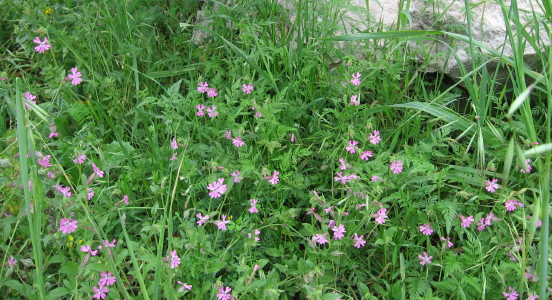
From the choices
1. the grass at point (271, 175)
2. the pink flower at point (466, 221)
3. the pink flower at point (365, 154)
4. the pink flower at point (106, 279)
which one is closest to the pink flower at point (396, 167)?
the grass at point (271, 175)

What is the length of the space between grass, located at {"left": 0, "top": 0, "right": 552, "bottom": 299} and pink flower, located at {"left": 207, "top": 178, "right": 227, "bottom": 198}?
0.04ft

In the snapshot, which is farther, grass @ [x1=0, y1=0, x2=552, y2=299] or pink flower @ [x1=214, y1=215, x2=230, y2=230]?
pink flower @ [x1=214, y1=215, x2=230, y2=230]

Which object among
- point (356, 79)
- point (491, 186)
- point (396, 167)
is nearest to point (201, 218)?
point (396, 167)

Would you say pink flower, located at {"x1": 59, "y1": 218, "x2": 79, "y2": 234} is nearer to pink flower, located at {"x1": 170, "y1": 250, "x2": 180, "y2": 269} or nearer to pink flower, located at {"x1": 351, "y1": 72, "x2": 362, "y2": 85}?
pink flower, located at {"x1": 170, "y1": 250, "x2": 180, "y2": 269}

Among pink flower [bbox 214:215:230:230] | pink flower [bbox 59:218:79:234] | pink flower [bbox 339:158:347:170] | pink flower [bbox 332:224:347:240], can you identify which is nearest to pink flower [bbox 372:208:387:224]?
pink flower [bbox 332:224:347:240]

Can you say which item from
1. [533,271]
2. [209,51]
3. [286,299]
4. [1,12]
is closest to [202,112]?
[209,51]

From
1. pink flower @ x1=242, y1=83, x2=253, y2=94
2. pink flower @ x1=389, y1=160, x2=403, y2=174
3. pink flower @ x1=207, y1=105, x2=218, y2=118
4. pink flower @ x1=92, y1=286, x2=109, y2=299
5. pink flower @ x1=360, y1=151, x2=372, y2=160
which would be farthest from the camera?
pink flower @ x1=242, y1=83, x2=253, y2=94

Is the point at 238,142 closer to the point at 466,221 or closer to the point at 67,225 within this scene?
the point at 67,225

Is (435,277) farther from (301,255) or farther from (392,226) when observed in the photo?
(301,255)

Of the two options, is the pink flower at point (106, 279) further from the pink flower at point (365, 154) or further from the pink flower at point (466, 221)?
the pink flower at point (466, 221)

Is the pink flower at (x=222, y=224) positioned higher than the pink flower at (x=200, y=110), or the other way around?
the pink flower at (x=200, y=110)

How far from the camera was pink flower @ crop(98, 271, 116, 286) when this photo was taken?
1.79 m

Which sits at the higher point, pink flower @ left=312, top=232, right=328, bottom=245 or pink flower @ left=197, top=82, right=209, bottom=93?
pink flower @ left=197, top=82, right=209, bottom=93

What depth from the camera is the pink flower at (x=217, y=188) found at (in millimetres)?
2070
